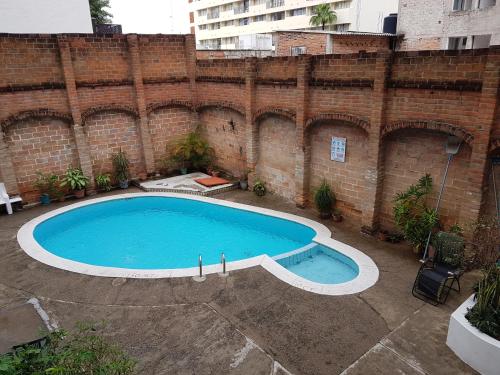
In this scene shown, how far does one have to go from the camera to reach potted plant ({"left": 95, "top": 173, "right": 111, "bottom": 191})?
14.4 metres

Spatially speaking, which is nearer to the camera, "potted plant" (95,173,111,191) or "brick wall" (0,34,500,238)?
"brick wall" (0,34,500,238)

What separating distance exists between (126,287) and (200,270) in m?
1.64

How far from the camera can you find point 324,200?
11320 mm

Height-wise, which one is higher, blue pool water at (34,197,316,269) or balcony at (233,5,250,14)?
balcony at (233,5,250,14)

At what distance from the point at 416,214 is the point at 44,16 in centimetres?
1869

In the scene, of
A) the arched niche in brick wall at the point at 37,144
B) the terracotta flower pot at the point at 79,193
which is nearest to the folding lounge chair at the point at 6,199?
the arched niche in brick wall at the point at 37,144

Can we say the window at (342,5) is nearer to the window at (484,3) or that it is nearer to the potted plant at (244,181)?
the window at (484,3)

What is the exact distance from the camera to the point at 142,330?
21.9 feet

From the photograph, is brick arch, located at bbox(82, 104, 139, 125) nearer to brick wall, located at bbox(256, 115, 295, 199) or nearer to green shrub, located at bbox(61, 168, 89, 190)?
green shrub, located at bbox(61, 168, 89, 190)

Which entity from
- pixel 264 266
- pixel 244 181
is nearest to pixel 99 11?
pixel 244 181

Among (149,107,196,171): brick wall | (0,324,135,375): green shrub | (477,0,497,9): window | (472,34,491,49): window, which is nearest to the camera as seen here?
(0,324,135,375): green shrub

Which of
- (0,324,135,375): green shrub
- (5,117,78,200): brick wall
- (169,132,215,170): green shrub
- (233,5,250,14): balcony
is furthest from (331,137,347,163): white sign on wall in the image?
(233,5,250,14): balcony

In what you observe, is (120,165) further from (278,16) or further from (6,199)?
(278,16)

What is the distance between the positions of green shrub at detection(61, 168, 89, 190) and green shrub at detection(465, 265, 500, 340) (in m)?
12.9
